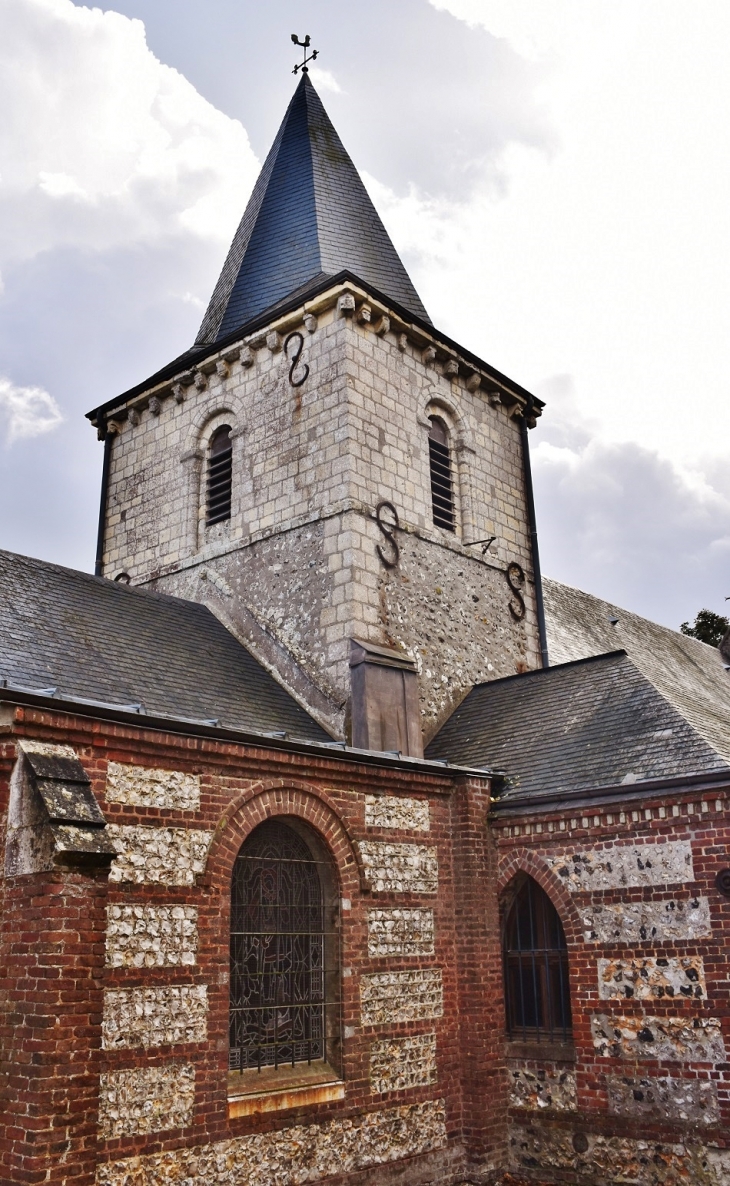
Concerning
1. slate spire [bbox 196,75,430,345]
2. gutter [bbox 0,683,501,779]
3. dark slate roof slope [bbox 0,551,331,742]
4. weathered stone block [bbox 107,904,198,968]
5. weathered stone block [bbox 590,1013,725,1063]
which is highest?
slate spire [bbox 196,75,430,345]

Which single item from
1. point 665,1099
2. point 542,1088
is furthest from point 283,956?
point 665,1099

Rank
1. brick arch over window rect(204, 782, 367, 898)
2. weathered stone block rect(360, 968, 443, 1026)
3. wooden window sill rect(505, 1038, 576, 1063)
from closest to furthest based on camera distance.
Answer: brick arch over window rect(204, 782, 367, 898)
weathered stone block rect(360, 968, 443, 1026)
wooden window sill rect(505, 1038, 576, 1063)

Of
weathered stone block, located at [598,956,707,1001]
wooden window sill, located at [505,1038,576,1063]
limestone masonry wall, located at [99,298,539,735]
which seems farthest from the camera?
limestone masonry wall, located at [99,298,539,735]

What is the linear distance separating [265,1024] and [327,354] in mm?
9158

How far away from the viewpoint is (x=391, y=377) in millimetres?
15172

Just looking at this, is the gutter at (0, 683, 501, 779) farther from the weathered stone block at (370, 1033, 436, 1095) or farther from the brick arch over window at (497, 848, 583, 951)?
the weathered stone block at (370, 1033, 436, 1095)

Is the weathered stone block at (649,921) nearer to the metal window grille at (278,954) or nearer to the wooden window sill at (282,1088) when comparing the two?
the metal window grille at (278,954)

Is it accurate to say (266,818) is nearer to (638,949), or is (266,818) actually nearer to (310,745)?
(310,745)

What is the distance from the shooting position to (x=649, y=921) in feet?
33.4

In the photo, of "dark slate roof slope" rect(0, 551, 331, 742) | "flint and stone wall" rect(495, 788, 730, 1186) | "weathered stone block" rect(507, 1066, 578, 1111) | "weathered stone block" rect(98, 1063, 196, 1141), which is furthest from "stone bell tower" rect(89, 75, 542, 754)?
"weathered stone block" rect(98, 1063, 196, 1141)

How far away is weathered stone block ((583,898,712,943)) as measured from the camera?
32.3ft

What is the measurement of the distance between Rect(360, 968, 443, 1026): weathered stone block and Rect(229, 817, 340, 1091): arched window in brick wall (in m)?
0.40

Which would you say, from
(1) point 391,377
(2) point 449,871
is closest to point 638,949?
(2) point 449,871

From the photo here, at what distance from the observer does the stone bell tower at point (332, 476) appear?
532 inches
